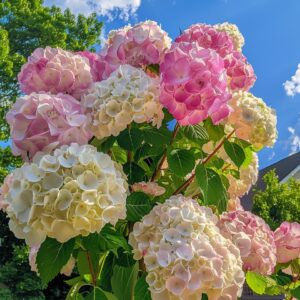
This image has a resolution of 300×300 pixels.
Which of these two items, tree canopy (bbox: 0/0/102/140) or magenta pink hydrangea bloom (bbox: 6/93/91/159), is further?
tree canopy (bbox: 0/0/102/140)

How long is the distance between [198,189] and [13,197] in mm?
1099

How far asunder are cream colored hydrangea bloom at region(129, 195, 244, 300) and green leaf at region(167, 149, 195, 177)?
0.24 meters

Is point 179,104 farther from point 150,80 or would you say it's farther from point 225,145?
point 225,145

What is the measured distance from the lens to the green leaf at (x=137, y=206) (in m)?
2.66

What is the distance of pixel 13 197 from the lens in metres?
2.17

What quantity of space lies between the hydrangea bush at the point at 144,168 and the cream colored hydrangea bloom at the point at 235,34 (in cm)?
67

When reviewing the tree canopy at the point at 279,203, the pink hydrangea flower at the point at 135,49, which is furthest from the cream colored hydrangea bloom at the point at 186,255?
the tree canopy at the point at 279,203

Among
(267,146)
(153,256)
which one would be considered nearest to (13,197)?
(153,256)

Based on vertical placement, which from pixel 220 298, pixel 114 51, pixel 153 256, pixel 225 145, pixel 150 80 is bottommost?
pixel 220 298

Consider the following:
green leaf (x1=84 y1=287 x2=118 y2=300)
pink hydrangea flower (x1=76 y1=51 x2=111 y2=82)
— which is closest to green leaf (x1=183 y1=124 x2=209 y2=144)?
pink hydrangea flower (x1=76 y1=51 x2=111 y2=82)

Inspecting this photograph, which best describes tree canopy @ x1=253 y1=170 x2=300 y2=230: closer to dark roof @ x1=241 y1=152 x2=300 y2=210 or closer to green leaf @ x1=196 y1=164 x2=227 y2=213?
dark roof @ x1=241 y1=152 x2=300 y2=210

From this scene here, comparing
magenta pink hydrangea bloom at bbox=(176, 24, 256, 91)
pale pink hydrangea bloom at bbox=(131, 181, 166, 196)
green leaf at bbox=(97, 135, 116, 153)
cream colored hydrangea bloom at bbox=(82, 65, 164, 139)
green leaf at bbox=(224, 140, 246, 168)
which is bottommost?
pale pink hydrangea bloom at bbox=(131, 181, 166, 196)

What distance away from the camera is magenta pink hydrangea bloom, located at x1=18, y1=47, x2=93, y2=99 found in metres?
2.81

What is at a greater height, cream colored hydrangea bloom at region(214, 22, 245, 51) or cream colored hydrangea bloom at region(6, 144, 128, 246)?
cream colored hydrangea bloom at region(214, 22, 245, 51)
